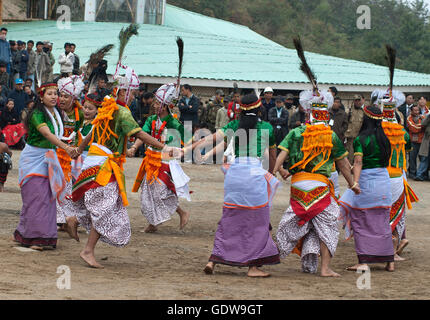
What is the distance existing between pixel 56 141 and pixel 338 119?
36.6ft

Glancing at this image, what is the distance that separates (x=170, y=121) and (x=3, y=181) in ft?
12.8

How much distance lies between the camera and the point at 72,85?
9953 millimetres

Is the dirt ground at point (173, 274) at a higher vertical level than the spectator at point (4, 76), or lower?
lower

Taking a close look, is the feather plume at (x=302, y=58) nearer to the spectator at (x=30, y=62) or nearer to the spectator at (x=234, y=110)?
the spectator at (x=234, y=110)

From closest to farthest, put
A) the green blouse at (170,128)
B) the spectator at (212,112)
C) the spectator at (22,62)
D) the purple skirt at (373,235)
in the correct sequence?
1. the purple skirt at (373,235)
2. the green blouse at (170,128)
3. the spectator at (22,62)
4. the spectator at (212,112)

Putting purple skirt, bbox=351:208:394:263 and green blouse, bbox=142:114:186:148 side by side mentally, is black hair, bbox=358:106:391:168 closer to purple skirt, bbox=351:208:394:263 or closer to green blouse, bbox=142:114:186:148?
purple skirt, bbox=351:208:394:263

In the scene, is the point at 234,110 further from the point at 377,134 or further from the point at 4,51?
the point at 4,51

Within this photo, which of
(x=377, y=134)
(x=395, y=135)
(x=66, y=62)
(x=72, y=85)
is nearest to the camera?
(x=377, y=134)

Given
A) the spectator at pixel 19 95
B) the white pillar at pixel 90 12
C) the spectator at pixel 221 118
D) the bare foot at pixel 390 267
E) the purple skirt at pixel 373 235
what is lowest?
the bare foot at pixel 390 267

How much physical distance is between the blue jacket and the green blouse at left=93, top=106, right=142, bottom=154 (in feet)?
41.9

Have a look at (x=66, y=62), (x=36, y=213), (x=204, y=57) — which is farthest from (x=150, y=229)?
(x=204, y=57)

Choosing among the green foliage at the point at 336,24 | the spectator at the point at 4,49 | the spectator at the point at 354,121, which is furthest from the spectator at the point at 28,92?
the green foliage at the point at 336,24

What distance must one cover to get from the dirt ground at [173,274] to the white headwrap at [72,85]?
1807mm

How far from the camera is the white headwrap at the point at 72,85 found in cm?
984
